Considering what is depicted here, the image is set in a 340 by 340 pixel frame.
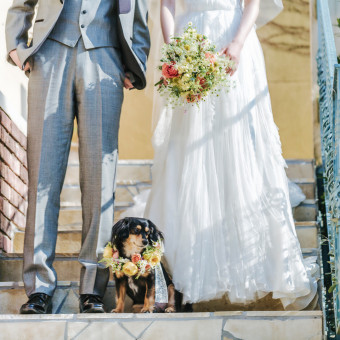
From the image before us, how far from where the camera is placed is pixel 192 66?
3.63m

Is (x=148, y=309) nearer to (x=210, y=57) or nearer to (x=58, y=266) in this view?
(x=58, y=266)

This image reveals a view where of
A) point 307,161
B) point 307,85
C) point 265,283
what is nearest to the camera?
point 265,283

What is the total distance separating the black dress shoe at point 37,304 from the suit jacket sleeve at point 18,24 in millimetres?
1276

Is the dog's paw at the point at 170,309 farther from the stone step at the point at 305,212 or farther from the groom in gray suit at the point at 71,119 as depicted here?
the stone step at the point at 305,212

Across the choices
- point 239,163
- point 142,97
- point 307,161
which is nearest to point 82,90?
point 239,163

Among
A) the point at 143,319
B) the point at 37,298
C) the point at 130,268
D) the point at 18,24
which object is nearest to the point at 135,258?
the point at 130,268

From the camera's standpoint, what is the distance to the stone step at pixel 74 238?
4.40 meters

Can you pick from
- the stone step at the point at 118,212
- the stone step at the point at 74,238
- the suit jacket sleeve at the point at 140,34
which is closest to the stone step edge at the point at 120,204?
the stone step at the point at 118,212

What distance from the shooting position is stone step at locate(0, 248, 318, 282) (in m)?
4.19

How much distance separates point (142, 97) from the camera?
6.46 m

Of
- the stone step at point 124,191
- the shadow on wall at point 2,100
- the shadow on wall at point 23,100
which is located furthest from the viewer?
the shadow on wall at point 23,100

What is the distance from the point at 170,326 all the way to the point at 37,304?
0.66 metres

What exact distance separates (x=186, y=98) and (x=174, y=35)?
453 mm

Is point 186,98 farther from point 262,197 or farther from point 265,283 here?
point 265,283
